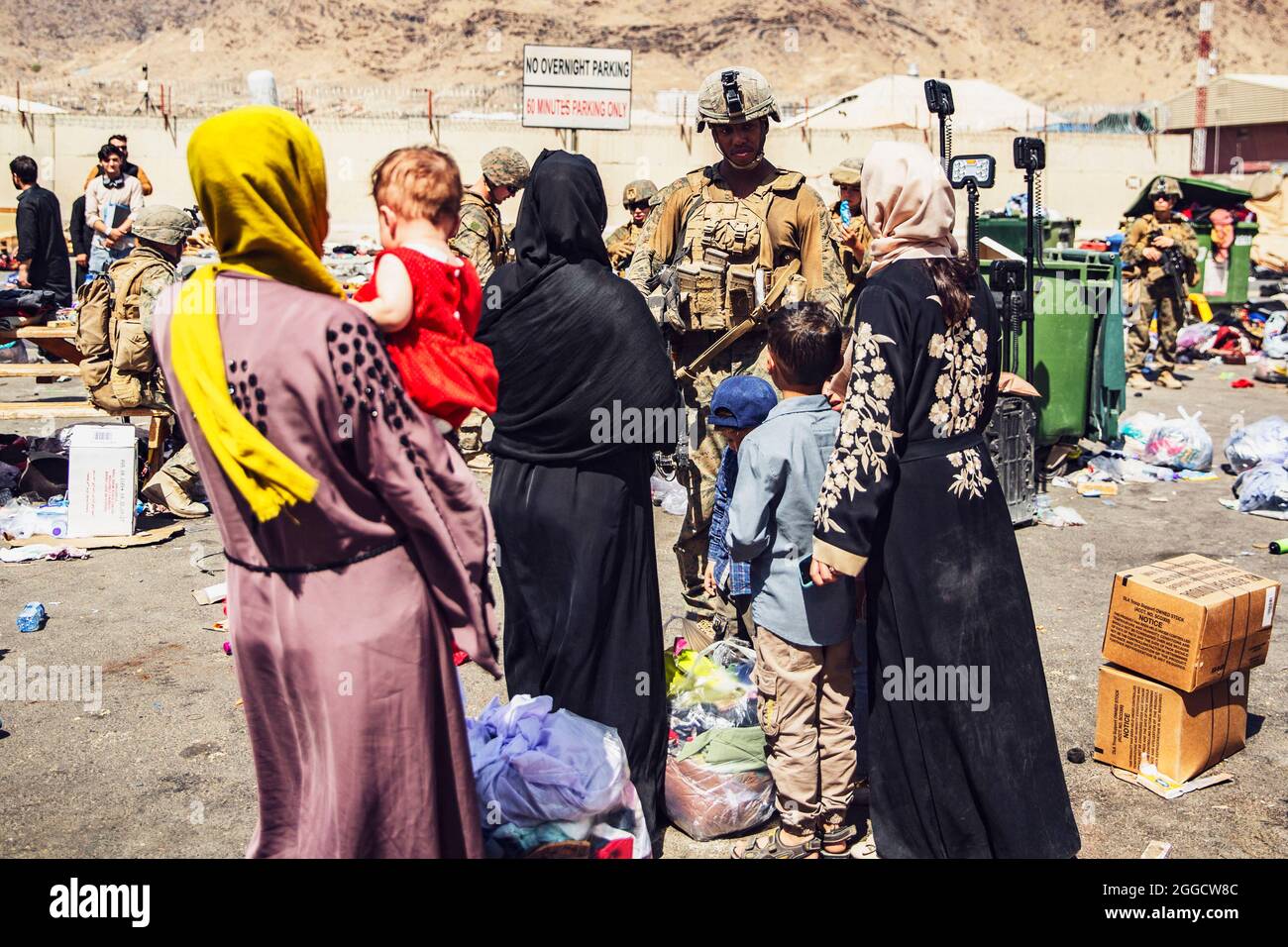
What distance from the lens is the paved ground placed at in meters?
3.75

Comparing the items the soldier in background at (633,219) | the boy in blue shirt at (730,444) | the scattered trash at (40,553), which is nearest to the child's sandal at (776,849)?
the boy in blue shirt at (730,444)

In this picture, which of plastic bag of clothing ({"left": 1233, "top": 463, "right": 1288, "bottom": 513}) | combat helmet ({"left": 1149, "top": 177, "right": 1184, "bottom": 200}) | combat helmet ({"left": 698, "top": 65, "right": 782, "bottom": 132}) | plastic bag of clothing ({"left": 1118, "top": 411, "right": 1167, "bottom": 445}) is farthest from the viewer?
combat helmet ({"left": 1149, "top": 177, "right": 1184, "bottom": 200})

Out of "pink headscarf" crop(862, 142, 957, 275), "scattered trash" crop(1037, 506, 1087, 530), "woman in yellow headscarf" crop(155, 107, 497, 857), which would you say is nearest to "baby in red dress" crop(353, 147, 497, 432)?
"woman in yellow headscarf" crop(155, 107, 497, 857)

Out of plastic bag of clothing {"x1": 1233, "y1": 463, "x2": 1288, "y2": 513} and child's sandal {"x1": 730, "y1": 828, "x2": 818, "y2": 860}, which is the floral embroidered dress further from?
plastic bag of clothing {"x1": 1233, "y1": 463, "x2": 1288, "y2": 513}

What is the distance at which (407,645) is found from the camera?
249cm

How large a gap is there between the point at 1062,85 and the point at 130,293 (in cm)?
5860

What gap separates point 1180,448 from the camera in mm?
8781

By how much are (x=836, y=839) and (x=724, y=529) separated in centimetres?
111

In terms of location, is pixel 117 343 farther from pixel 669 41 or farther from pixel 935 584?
pixel 669 41

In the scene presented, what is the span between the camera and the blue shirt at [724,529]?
13.0 feet

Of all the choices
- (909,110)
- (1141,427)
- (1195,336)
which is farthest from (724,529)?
(909,110)

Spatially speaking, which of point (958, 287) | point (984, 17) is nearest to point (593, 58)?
point (958, 287)

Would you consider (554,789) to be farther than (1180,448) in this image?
No

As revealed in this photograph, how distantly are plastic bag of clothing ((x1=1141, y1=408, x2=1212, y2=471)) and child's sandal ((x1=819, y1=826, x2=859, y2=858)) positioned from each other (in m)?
6.31
